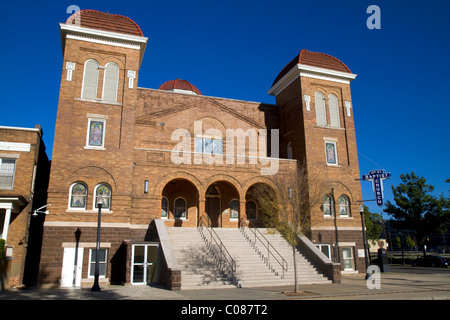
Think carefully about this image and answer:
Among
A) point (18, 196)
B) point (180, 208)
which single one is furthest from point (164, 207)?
point (18, 196)

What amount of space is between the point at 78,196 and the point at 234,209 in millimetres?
10582

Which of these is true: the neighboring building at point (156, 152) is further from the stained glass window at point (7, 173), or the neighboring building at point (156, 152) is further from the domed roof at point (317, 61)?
the stained glass window at point (7, 173)

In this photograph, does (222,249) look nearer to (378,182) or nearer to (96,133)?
(96,133)

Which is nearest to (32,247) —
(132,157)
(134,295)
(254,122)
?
(132,157)

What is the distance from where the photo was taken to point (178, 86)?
3369 cm

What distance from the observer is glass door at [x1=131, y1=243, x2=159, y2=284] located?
1791 centimetres

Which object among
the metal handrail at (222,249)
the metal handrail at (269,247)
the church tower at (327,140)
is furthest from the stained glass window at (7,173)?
Result: the church tower at (327,140)

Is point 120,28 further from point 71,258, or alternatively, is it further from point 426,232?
point 426,232

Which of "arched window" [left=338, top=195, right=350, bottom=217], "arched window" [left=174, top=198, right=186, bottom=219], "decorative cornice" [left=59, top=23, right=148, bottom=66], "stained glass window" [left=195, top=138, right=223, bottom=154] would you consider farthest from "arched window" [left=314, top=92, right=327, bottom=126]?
"decorative cornice" [left=59, top=23, right=148, bottom=66]

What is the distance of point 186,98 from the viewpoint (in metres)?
26.4

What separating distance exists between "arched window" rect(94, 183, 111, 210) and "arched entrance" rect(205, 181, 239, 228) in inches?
287

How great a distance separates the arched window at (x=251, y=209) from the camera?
26.1 metres

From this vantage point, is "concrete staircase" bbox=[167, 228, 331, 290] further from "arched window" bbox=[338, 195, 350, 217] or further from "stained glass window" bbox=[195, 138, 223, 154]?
"stained glass window" bbox=[195, 138, 223, 154]
